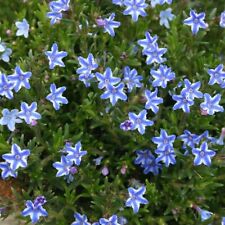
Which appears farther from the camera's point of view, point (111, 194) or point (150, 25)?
point (150, 25)

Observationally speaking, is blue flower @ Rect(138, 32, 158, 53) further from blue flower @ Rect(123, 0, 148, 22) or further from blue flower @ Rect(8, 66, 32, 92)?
blue flower @ Rect(8, 66, 32, 92)

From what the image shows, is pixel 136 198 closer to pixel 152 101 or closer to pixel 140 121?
pixel 140 121

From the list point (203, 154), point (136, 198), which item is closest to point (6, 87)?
point (136, 198)

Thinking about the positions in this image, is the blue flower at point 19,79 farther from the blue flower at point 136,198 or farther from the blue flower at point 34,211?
the blue flower at point 136,198

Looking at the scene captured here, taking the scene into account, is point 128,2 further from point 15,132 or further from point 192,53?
point 15,132

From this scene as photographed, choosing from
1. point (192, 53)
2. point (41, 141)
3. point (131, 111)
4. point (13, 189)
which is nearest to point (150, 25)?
point (192, 53)

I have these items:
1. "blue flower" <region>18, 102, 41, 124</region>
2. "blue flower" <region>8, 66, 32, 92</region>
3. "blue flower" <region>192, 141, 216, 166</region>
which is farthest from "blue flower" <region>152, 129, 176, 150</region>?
"blue flower" <region>8, 66, 32, 92</region>
